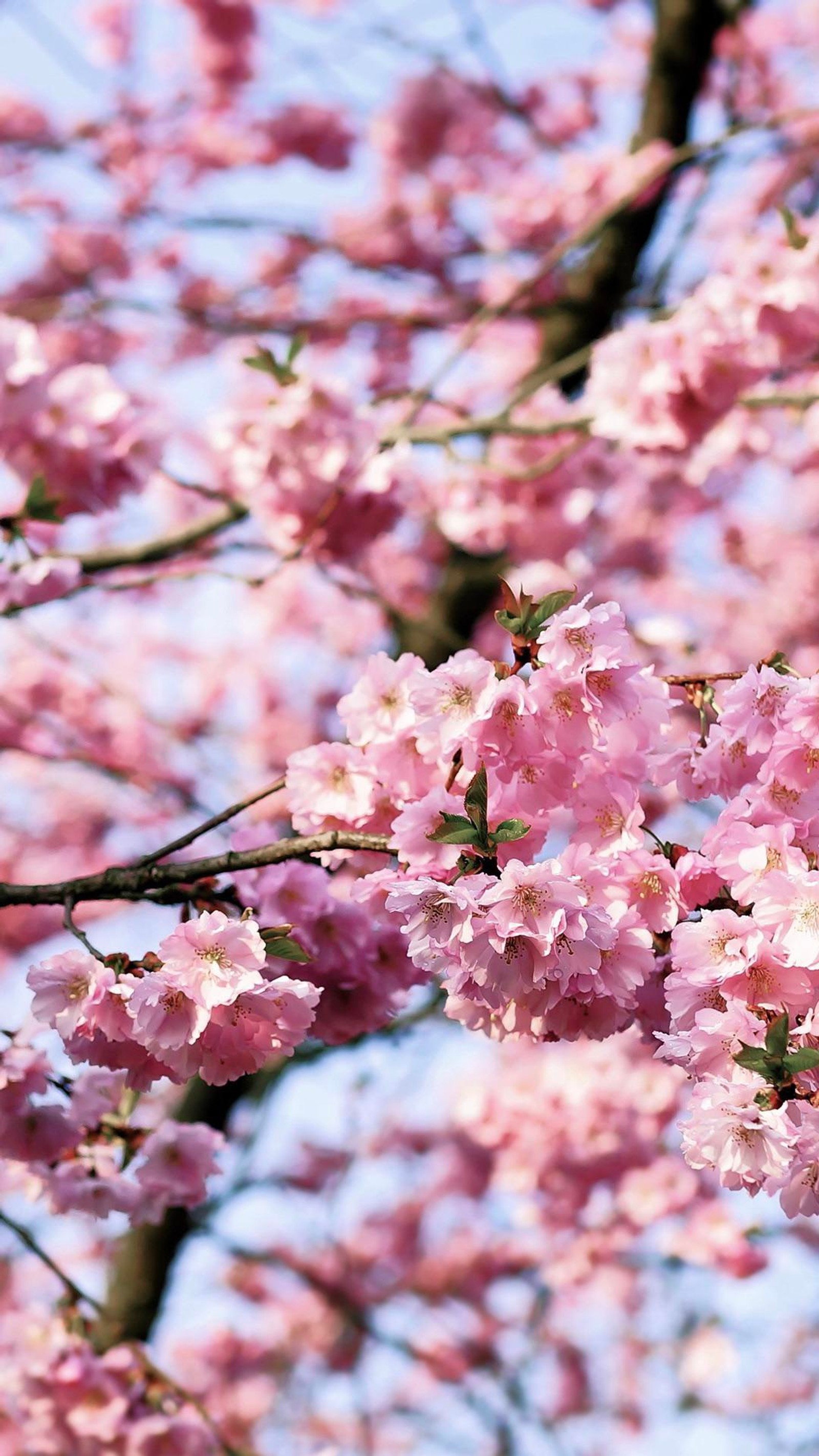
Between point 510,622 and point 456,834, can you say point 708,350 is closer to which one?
point 510,622

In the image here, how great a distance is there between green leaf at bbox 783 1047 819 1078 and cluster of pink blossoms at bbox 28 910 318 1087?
54cm

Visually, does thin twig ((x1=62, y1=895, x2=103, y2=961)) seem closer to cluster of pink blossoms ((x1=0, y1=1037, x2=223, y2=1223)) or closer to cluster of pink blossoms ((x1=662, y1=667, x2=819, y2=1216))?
cluster of pink blossoms ((x1=0, y1=1037, x2=223, y2=1223))

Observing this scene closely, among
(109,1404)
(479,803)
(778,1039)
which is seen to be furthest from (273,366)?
(109,1404)

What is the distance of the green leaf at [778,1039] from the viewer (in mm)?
1364

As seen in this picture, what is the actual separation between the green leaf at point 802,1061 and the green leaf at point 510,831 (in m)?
0.37

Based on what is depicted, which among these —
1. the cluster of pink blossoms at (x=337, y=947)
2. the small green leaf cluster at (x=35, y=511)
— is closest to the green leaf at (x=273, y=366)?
the small green leaf cluster at (x=35, y=511)

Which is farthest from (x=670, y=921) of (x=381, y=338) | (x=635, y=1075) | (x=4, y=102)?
(x=4, y=102)

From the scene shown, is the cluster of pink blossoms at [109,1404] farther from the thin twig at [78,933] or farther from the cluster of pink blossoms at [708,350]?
the cluster of pink blossoms at [708,350]

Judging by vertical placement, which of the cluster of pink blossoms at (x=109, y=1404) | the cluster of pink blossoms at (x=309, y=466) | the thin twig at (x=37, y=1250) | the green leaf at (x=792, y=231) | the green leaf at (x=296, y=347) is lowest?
the cluster of pink blossoms at (x=109, y=1404)

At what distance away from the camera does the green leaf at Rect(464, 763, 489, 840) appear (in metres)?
1.52

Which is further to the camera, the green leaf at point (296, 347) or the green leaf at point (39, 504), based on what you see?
the green leaf at point (296, 347)

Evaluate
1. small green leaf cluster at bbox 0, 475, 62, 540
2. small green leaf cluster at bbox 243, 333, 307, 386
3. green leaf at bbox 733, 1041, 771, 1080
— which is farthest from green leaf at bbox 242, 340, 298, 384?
green leaf at bbox 733, 1041, 771, 1080

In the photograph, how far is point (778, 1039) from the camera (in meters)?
1.36

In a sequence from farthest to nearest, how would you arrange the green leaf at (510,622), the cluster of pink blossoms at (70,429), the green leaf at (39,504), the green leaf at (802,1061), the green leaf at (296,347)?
1. the green leaf at (296,347)
2. the cluster of pink blossoms at (70,429)
3. the green leaf at (39,504)
4. the green leaf at (510,622)
5. the green leaf at (802,1061)
